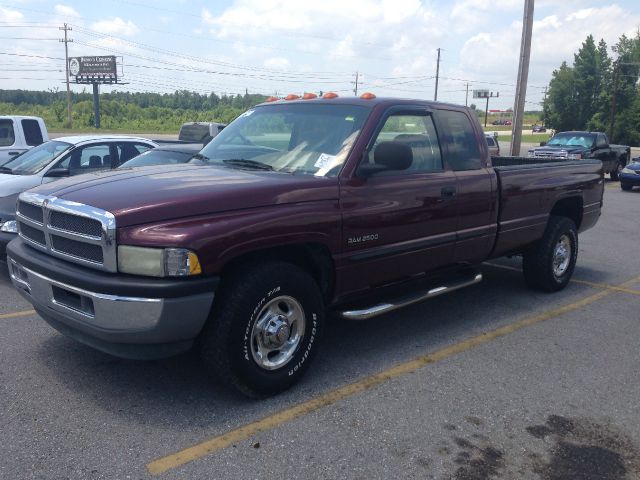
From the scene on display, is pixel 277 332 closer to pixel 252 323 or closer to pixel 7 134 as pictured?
pixel 252 323

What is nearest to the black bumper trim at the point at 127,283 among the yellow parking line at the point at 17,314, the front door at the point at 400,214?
the front door at the point at 400,214

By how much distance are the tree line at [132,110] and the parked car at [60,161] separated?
53674 millimetres

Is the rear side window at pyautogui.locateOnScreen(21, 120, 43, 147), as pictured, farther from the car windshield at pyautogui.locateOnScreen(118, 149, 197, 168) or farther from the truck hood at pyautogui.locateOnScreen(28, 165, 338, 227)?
the truck hood at pyautogui.locateOnScreen(28, 165, 338, 227)

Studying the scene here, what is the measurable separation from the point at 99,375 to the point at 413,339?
2.51 meters

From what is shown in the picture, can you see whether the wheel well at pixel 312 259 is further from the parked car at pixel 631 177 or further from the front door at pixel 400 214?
the parked car at pixel 631 177

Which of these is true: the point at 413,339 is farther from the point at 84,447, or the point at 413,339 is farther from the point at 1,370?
the point at 1,370

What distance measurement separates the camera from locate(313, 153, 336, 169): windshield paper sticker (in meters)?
4.37

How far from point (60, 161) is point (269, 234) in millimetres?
5434

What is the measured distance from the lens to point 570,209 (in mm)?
7133

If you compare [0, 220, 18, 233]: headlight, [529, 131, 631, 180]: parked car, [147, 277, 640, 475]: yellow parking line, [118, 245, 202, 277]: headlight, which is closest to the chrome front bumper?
[118, 245, 202, 277]: headlight

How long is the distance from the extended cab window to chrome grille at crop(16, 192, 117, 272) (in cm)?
207

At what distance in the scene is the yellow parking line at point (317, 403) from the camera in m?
3.29

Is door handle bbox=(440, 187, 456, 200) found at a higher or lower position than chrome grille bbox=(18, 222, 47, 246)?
higher

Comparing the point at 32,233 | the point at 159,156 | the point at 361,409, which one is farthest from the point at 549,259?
the point at 159,156
